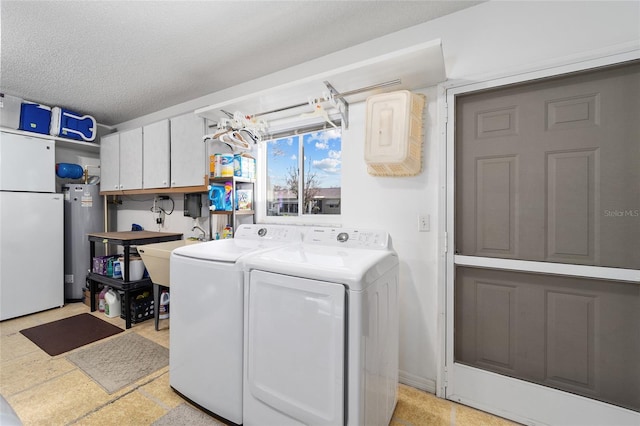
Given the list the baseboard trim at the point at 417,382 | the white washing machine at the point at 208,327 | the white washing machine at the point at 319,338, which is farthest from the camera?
the baseboard trim at the point at 417,382

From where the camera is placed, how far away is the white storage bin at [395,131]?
5.81ft

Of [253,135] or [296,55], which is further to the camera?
[253,135]

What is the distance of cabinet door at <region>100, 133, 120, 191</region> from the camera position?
376 cm

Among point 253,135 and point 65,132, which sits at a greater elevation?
point 65,132

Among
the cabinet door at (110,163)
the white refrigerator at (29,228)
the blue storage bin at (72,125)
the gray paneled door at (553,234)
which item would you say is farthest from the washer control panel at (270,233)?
the blue storage bin at (72,125)

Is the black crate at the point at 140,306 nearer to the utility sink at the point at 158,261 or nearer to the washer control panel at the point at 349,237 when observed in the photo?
the utility sink at the point at 158,261

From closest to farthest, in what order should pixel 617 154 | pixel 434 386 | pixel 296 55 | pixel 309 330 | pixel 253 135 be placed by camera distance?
pixel 309 330
pixel 617 154
pixel 434 386
pixel 296 55
pixel 253 135

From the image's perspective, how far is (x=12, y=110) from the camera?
3078mm

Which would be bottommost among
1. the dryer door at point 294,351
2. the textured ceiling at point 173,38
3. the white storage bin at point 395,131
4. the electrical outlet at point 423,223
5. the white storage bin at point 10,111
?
the dryer door at point 294,351

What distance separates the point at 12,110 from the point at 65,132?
503mm

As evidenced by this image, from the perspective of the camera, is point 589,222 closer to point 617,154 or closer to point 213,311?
point 617,154

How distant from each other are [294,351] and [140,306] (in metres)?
2.56

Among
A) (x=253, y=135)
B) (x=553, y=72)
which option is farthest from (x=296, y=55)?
(x=553, y=72)

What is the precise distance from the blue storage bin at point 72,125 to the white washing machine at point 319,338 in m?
3.67
